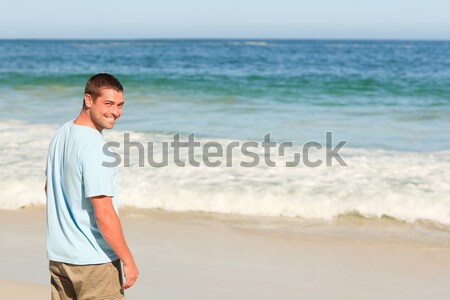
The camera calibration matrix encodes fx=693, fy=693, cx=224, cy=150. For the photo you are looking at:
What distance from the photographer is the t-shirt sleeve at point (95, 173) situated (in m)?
2.51

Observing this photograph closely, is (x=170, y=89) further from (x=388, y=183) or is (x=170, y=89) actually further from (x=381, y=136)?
(x=388, y=183)

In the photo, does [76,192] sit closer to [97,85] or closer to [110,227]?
[110,227]

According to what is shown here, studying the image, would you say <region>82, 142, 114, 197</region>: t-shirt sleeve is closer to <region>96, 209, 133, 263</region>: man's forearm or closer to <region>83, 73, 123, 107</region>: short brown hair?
<region>96, 209, 133, 263</region>: man's forearm

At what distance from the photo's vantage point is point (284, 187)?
735 centimetres

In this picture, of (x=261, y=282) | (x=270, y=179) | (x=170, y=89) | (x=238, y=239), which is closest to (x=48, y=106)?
(x=170, y=89)

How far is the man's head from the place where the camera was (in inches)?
104

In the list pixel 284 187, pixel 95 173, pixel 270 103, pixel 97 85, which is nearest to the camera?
pixel 95 173

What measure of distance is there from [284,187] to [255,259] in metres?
2.26

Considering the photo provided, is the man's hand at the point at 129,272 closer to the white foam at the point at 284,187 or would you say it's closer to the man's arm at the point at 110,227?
the man's arm at the point at 110,227

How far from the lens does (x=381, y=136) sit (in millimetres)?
10688

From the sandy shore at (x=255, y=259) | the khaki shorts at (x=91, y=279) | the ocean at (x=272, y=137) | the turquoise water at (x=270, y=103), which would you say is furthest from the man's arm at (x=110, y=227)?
the turquoise water at (x=270, y=103)

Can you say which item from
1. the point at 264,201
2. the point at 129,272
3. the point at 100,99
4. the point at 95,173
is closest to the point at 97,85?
the point at 100,99

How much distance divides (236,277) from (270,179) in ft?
9.96

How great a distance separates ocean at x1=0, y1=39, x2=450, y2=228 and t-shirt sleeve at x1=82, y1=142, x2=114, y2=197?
13.9 ft
